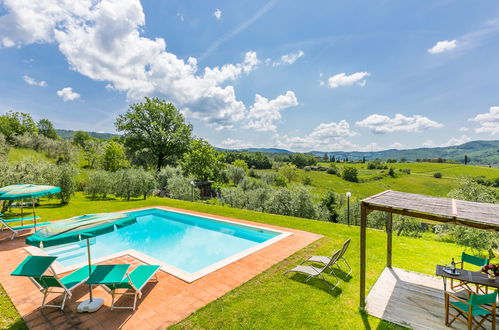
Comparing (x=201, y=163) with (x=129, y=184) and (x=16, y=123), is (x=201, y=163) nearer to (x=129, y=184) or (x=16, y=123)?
(x=129, y=184)

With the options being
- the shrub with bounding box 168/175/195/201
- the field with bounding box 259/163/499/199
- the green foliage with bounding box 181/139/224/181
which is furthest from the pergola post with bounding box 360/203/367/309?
the field with bounding box 259/163/499/199

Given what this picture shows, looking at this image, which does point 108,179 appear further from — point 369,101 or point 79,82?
point 369,101

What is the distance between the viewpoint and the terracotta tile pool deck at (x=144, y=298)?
4250 mm

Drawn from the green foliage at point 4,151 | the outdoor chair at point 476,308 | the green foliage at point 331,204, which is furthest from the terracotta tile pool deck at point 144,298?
the green foliage at point 331,204

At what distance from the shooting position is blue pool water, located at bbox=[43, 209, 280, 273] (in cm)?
845

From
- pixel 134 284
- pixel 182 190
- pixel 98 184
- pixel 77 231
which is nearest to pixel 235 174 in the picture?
pixel 182 190

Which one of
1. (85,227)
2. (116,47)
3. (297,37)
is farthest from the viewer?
(297,37)

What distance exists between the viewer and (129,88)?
75.3 feet

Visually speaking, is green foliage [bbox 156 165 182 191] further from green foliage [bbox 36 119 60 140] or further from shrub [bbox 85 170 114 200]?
green foliage [bbox 36 119 60 140]

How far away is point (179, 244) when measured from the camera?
33.5 ft

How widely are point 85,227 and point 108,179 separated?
18.5 meters

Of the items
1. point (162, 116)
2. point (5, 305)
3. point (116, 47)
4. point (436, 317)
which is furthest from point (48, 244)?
point (162, 116)

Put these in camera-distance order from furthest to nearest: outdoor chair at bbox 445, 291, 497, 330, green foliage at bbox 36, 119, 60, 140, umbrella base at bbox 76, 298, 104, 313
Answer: green foliage at bbox 36, 119, 60, 140
umbrella base at bbox 76, 298, 104, 313
outdoor chair at bbox 445, 291, 497, 330

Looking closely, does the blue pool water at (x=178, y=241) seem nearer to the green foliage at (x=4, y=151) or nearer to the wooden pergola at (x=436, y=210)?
the wooden pergola at (x=436, y=210)
